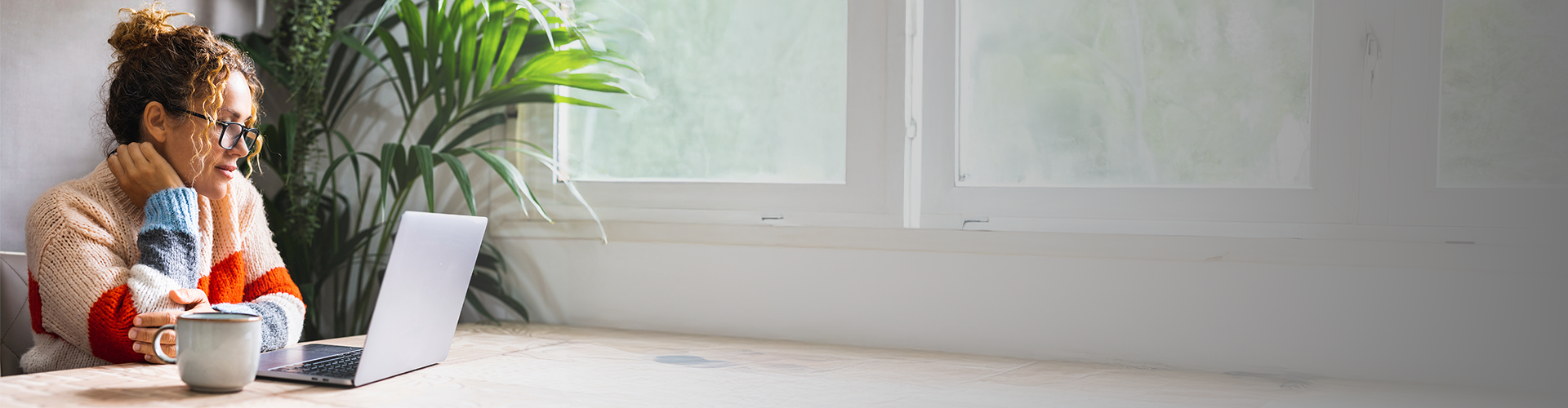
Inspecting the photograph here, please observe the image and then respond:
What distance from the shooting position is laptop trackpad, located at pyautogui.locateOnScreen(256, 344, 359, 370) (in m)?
1.32

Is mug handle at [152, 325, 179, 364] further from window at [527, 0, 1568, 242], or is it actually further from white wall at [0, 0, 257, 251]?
window at [527, 0, 1568, 242]

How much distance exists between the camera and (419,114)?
7.53 feet

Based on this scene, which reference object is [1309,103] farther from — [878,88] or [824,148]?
[824,148]

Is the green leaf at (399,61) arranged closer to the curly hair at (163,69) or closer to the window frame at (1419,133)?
the curly hair at (163,69)

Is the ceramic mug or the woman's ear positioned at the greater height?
the woman's ear

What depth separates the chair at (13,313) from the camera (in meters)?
1.59

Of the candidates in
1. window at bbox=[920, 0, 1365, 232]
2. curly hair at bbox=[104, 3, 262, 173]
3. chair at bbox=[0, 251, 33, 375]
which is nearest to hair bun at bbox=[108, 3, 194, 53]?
curly hair at bbox=[104, 3, 262, 173]

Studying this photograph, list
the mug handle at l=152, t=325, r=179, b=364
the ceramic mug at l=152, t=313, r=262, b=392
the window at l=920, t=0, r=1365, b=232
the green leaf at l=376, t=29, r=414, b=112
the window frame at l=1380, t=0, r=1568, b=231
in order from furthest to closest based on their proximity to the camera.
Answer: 1. the green leaf at l=376, t=29, r=414, b=112
2. the window at l=920, t=0, r=1365, b=232
3. the window frame at l=1380, t=0, r=1568, b=231
4. the mug handle at l=152, t=325, r=179, b=364
5. the ceramic mug at l=152, t=313, r=262, b=392

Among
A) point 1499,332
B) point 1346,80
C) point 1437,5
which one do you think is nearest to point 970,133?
point 1346,80

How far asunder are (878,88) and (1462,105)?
37.1 inches

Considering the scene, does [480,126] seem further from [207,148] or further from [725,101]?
[207,148]

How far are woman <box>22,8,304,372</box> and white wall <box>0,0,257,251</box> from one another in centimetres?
37

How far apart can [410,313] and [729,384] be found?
422mm

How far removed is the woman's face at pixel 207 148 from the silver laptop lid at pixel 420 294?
417mm
